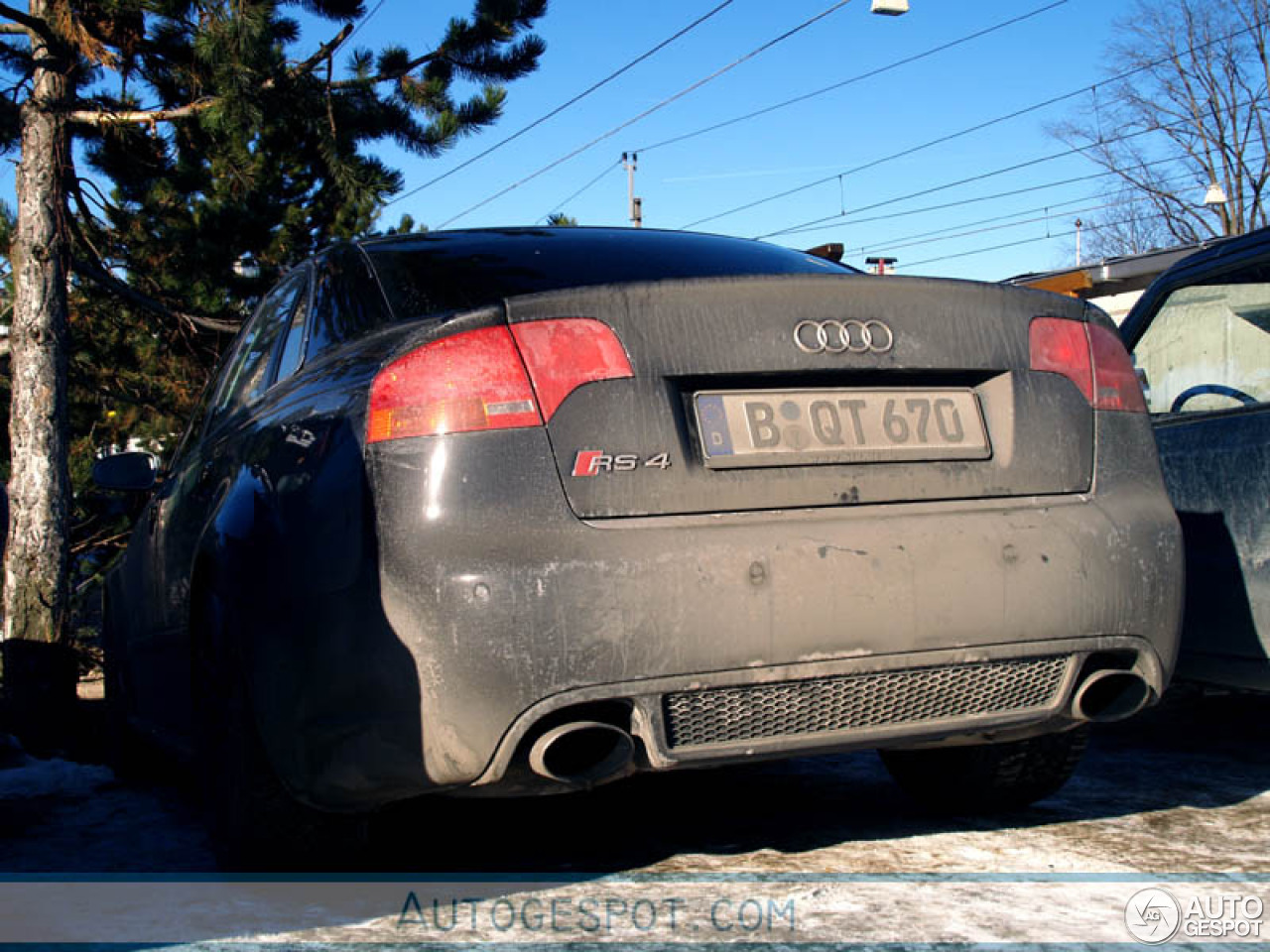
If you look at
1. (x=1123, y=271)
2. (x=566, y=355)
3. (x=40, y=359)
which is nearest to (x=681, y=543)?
(x=566, y=355)

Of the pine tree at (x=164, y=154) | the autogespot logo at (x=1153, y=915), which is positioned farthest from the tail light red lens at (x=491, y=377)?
the pine tree at (x=164, y=154)

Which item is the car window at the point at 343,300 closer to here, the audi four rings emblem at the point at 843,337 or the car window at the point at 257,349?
the car window at the point at 257,349

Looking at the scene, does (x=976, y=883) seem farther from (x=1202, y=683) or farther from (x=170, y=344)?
(x=170, y=344)

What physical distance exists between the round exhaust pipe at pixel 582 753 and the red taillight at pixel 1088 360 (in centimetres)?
113

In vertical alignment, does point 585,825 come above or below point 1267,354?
below

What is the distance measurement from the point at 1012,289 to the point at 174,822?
2.66m

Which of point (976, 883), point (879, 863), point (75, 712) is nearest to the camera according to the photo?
point (976, 883)

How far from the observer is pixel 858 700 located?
2648mm

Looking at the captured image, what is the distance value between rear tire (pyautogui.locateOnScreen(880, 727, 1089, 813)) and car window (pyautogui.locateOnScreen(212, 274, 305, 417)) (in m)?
1.91

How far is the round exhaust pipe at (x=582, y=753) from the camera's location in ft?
8.17

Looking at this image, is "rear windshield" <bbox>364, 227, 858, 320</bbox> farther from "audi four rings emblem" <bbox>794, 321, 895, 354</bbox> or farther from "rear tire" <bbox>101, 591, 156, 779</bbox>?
"rear tire" <bbox>101, 591, 156, 779</bbox>

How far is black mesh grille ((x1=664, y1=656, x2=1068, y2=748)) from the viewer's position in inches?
101

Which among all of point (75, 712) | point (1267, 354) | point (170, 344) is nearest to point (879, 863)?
point (1267, 354)

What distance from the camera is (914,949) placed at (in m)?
2.38
